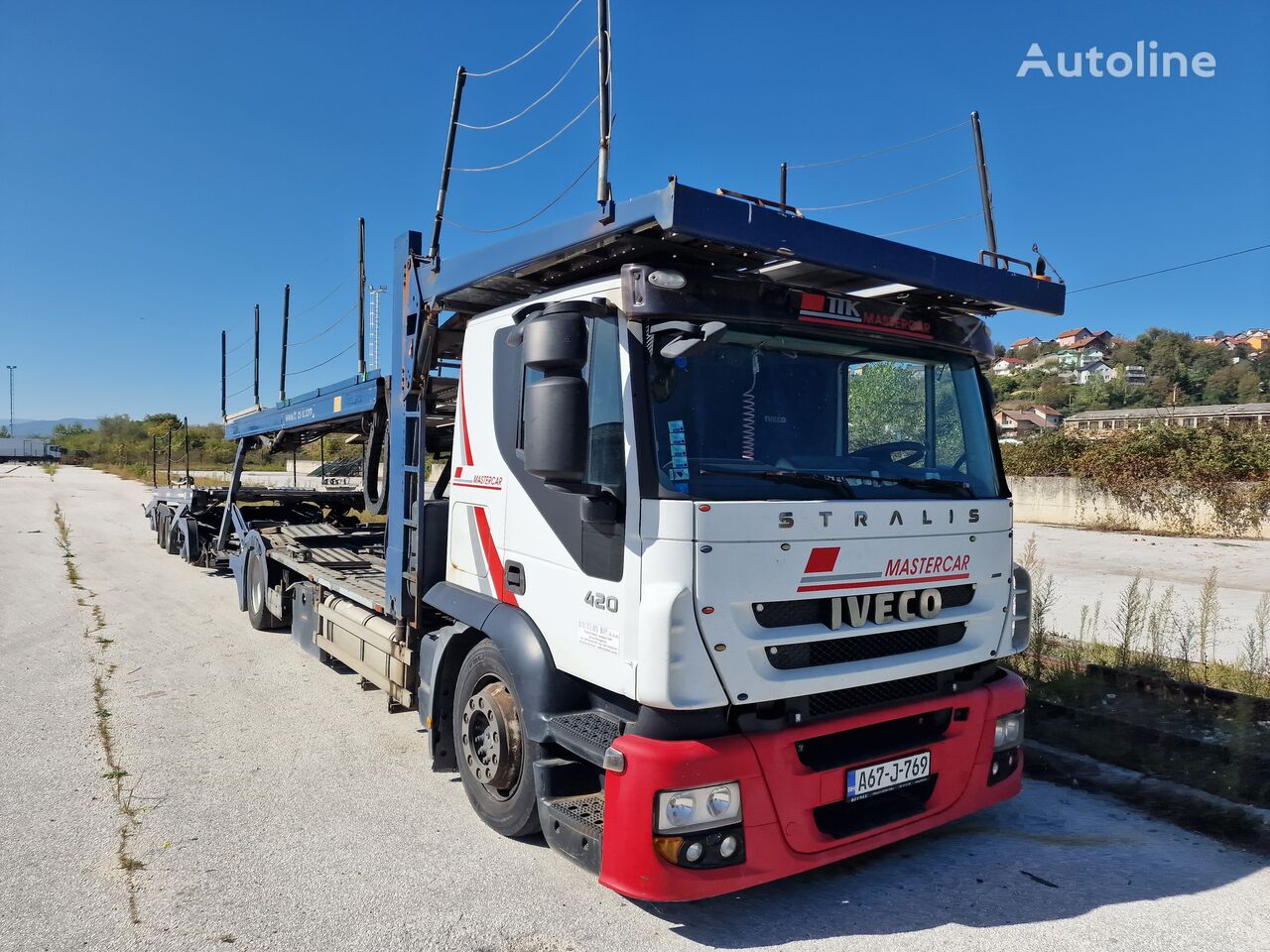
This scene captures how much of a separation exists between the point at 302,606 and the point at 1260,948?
6692 millimetres

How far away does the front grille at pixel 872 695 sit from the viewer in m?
3.43

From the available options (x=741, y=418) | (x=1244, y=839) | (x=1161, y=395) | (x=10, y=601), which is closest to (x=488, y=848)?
(x=741, y=418)

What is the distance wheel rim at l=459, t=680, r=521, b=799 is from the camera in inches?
150

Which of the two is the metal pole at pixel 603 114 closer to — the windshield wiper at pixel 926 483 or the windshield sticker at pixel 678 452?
the windshield sticker at pixel 678 452

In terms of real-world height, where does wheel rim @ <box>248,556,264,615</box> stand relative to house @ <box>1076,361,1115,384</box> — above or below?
below

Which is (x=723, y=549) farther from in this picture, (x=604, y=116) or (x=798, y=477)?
(x=604, y=116)

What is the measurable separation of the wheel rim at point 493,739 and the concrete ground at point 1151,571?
237 inches

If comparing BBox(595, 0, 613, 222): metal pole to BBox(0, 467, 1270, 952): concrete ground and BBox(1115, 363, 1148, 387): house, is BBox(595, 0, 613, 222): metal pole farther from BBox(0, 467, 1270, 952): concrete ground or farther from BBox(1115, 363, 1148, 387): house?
BBox(1115, 363, 1148, 387): house

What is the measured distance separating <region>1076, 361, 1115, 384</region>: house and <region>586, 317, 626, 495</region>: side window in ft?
264

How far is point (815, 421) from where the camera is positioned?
3641mm

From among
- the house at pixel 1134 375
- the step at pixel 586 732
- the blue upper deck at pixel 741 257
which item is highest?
the house at pixel 1134 375

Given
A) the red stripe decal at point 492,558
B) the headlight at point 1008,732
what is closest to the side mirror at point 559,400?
the red stripe decal at point 492,558

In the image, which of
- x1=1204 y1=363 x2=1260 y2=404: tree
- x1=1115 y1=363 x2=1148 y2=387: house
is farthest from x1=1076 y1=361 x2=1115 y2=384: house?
x1=1204 y1=363 x2=1260 y2=404: tree

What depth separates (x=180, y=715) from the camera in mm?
5820
